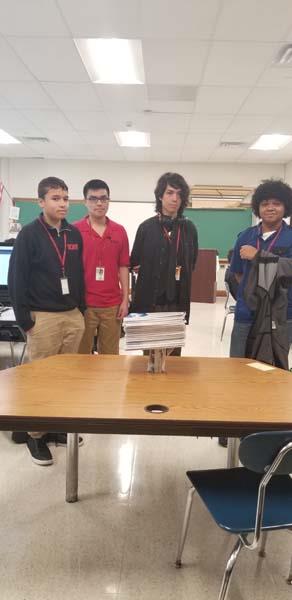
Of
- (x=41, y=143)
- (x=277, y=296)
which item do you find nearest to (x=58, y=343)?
(x=277, y=296)

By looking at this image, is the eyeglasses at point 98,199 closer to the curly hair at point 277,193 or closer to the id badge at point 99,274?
the id badge at point 99,274

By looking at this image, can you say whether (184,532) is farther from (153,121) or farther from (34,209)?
(34,209)

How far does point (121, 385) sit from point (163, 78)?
421 centimetres

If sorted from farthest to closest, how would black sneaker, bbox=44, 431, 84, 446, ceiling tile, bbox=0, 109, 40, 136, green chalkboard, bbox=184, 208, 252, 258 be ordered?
green chalkboard, bbox=184, 208, 252, 258, ceiling tile, bbox=0, 109, 40, 136, black sneaker, bbox=44, 431, 84, 446

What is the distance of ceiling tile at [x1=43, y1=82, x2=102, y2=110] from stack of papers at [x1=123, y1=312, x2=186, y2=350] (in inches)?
165

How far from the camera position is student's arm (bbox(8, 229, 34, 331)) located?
2090 millimetres

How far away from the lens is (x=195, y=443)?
248 centimetres

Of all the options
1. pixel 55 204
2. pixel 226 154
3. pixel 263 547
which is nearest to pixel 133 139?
pixel 226 154

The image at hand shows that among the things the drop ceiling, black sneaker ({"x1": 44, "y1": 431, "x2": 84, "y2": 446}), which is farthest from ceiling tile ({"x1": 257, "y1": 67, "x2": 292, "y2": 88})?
black sneaker ({"x1": 44, "y1": 431, "x2": 84, "y2": 446})

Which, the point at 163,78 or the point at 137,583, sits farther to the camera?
the point at 163,78

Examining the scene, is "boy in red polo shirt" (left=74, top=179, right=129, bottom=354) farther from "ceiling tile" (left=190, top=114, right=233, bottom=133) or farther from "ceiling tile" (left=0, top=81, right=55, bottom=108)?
"ceiling tile" (left=190, top=114, right=233, bottom=133)

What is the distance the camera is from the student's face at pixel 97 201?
96.7 inches

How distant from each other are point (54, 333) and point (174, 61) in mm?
3393

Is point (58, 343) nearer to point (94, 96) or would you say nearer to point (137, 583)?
point (137, 583)
